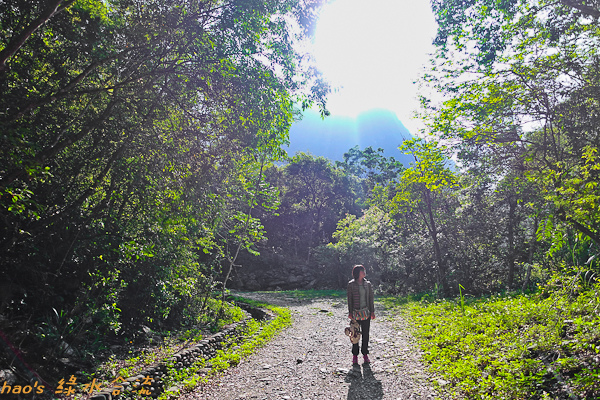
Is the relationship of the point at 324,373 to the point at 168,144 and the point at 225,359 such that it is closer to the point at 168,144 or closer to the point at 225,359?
the point at 225,359

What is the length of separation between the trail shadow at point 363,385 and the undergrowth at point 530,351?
99cm

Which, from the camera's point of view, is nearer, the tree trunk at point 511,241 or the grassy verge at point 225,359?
the grassy verge at point 225,359

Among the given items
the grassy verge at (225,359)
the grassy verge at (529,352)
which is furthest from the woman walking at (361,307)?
the grassy verge at (225,359)

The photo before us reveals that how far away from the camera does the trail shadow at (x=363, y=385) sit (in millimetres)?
4656

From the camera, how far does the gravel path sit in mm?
4859

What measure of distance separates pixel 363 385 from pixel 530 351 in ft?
8.47

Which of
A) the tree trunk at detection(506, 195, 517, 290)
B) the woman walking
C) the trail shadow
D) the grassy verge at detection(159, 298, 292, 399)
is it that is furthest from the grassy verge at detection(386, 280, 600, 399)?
the tree trunk at detection(506, 195, 517, 290)

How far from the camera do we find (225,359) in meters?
6.96

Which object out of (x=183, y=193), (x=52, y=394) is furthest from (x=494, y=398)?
(x=183, y=193)

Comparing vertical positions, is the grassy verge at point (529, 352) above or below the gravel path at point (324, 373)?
above

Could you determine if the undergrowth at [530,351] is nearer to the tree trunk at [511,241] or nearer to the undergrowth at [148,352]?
the undergrowth at [148,352]

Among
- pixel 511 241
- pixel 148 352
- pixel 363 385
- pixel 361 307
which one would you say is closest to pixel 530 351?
pixel 363 385

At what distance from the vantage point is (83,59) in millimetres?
6004

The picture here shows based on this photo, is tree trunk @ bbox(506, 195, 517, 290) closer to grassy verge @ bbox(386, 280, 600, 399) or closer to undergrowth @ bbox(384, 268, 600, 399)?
grassy verge @ bbox(386, 280, 600, 399)
